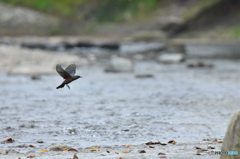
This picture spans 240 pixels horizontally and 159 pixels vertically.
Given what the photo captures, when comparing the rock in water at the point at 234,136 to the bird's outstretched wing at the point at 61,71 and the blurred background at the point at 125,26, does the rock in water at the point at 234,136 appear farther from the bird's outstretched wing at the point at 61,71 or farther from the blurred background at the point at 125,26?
the blurred background at the point at 125,26

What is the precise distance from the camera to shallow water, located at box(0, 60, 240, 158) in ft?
35.1

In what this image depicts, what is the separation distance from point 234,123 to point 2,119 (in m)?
6.59

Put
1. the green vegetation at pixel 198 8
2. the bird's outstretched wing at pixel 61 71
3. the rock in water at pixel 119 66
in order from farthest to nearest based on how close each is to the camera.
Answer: the green vegetation at pixel 198 8, the rock in water at pixel 119 66, the bird's outstretched wing at pixel 61 71

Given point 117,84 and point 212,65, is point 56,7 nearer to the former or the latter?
point 212,65

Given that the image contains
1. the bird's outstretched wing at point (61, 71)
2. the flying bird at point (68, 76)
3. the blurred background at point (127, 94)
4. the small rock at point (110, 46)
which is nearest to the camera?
the bird's outstretched wing at point (61, 71)

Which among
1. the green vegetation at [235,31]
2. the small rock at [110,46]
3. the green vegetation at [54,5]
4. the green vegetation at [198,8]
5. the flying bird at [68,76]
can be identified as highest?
the green vegetation at [54,5]

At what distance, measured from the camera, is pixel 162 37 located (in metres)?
51.4

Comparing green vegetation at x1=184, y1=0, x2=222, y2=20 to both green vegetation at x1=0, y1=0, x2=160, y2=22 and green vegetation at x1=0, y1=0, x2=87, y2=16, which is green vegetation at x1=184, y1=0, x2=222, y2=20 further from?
green vegetation at x1=0, y1=0, x2=87, y2=16

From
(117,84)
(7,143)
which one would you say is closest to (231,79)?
(117,84)

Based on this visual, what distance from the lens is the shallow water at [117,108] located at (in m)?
10.7

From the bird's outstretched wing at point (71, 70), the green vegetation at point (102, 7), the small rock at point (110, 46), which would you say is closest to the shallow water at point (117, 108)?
the bird's outstretched wing at point (71, 70)

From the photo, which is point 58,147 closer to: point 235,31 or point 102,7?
point 235,31

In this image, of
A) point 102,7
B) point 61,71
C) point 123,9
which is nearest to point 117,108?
point 61,71

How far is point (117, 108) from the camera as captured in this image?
14742 millimetres
